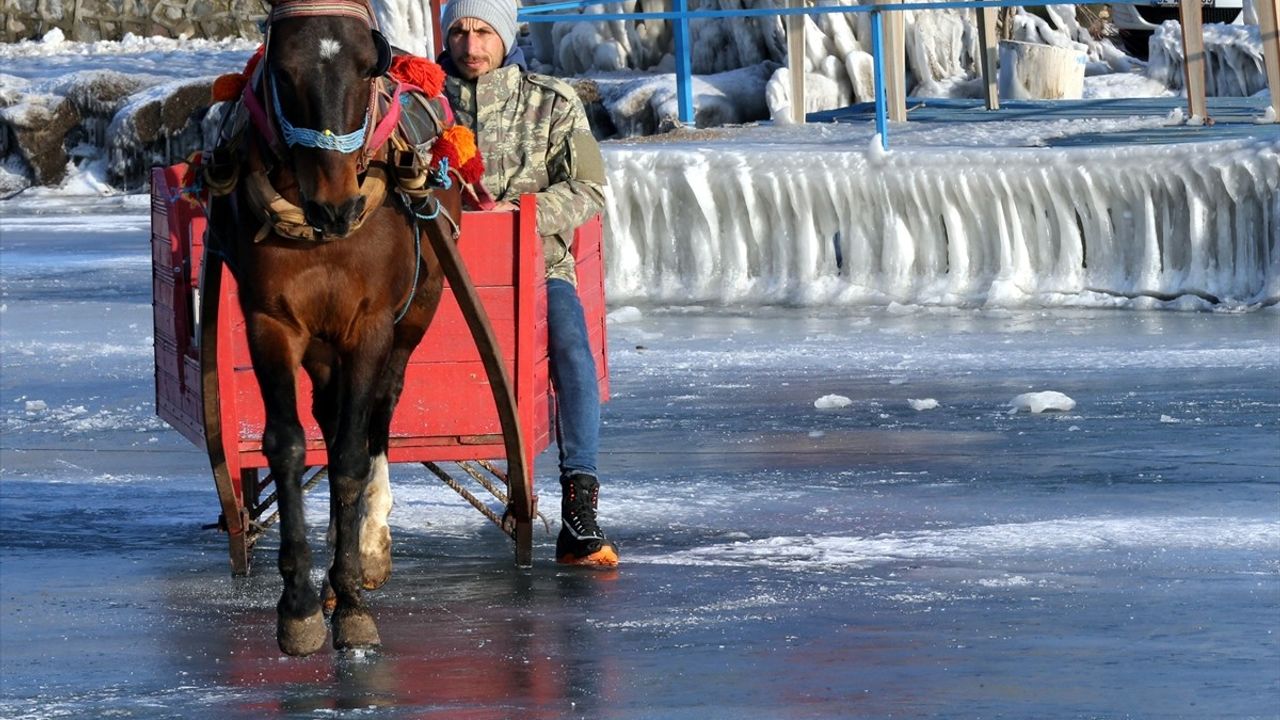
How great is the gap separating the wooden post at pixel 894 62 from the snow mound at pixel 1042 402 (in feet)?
20.2

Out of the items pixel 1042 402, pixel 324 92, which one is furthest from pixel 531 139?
pixel 1042 402

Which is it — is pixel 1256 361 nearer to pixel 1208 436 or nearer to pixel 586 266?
pixel 1208 436

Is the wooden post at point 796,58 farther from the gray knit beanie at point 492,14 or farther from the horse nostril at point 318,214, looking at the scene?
the horse nostril at point 318,214

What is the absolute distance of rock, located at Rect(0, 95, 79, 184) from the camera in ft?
74.8

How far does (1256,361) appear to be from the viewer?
32.4 ft

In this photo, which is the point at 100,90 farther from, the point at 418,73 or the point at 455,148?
the point at 418,73

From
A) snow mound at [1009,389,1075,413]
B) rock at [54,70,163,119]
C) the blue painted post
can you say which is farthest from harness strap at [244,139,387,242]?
rock at [54,70,163,119]

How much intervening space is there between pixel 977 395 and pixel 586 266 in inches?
112

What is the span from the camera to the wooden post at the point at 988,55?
15.3 metres

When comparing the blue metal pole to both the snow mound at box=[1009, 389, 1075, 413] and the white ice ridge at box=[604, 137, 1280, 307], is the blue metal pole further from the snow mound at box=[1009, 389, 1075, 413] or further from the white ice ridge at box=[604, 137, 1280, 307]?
the snow mound at box=[1009, 389, 1075, 413]

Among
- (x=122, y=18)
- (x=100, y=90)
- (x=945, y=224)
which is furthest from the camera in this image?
(x=122, y=18)

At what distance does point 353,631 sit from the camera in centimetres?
536

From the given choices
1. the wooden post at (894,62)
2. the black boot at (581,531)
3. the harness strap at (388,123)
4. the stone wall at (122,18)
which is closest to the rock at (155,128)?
the stone wall at (122,18)

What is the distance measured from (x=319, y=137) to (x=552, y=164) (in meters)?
1.85
